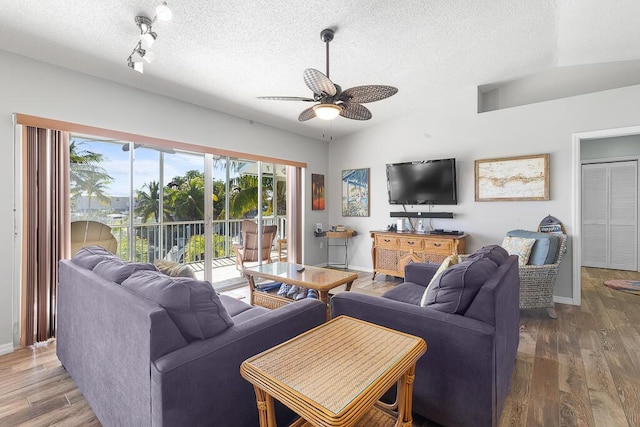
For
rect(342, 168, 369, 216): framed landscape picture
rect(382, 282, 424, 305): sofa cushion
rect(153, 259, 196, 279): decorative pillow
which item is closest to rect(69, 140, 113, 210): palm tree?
rect(153, 259, 196, 279): decorative pillow

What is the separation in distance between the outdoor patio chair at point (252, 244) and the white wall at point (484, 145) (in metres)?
1.65

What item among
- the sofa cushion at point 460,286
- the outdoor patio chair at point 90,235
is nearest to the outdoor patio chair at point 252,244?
the outdoor patio chair at point 90,235

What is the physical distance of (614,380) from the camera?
2088mm

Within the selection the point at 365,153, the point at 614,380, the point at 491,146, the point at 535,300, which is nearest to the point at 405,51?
the point at 491,146

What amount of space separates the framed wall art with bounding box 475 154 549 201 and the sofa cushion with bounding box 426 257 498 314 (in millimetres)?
2769

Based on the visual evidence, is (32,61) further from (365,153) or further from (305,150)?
(365,153)

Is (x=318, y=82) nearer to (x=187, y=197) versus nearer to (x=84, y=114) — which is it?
(x=84, y=114)

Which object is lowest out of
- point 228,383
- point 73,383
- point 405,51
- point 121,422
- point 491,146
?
point 73,383

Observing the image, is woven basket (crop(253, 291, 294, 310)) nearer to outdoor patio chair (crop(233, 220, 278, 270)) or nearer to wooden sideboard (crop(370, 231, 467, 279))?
outdoor patio chair (crop(233, 220, 278, 270))

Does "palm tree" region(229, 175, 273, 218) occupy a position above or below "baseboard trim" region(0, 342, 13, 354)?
above

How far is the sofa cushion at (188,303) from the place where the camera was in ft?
4.21

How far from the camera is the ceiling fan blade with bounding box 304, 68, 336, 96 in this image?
2.12 metres

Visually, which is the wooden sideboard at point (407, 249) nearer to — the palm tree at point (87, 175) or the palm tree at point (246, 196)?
the palm tree at point (246, 196)

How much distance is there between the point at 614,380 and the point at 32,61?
5278 millimetres
